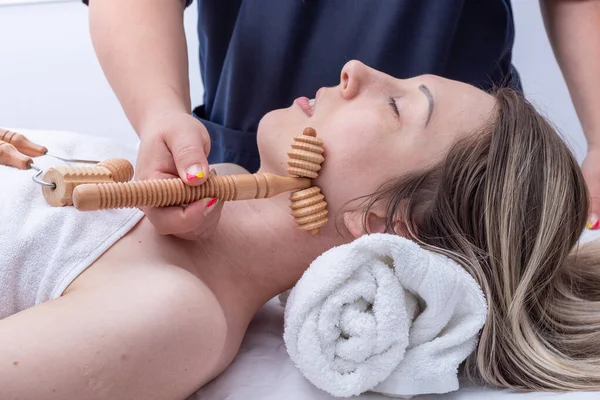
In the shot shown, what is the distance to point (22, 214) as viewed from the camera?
927 millimetres

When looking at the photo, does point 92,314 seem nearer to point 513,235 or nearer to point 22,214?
point 22,214

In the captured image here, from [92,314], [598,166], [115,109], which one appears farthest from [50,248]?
[115,109]

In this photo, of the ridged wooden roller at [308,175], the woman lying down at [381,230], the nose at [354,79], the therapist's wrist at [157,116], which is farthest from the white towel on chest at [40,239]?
the nose at [354,79]

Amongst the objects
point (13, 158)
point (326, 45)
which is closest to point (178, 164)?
point (13, 158)

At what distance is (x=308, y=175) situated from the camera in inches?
38.3

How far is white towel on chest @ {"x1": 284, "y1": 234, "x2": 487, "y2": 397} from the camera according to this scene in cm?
84

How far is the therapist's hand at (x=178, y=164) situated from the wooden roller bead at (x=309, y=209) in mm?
121

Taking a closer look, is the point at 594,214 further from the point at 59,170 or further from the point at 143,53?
the point at 59,170

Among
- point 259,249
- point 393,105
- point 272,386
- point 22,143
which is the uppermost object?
point 393,105

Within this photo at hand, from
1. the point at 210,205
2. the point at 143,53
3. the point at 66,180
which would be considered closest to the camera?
the point at 66,180

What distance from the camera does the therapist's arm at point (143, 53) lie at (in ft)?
3.34

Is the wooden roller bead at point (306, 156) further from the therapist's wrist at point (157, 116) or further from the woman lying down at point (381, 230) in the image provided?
the therapist's wrist at point (157, 116)

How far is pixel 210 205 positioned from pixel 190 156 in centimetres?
7

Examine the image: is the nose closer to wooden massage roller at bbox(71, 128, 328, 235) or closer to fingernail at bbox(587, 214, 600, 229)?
wooden massage roller at bbox(71, 128, 328, 235)
